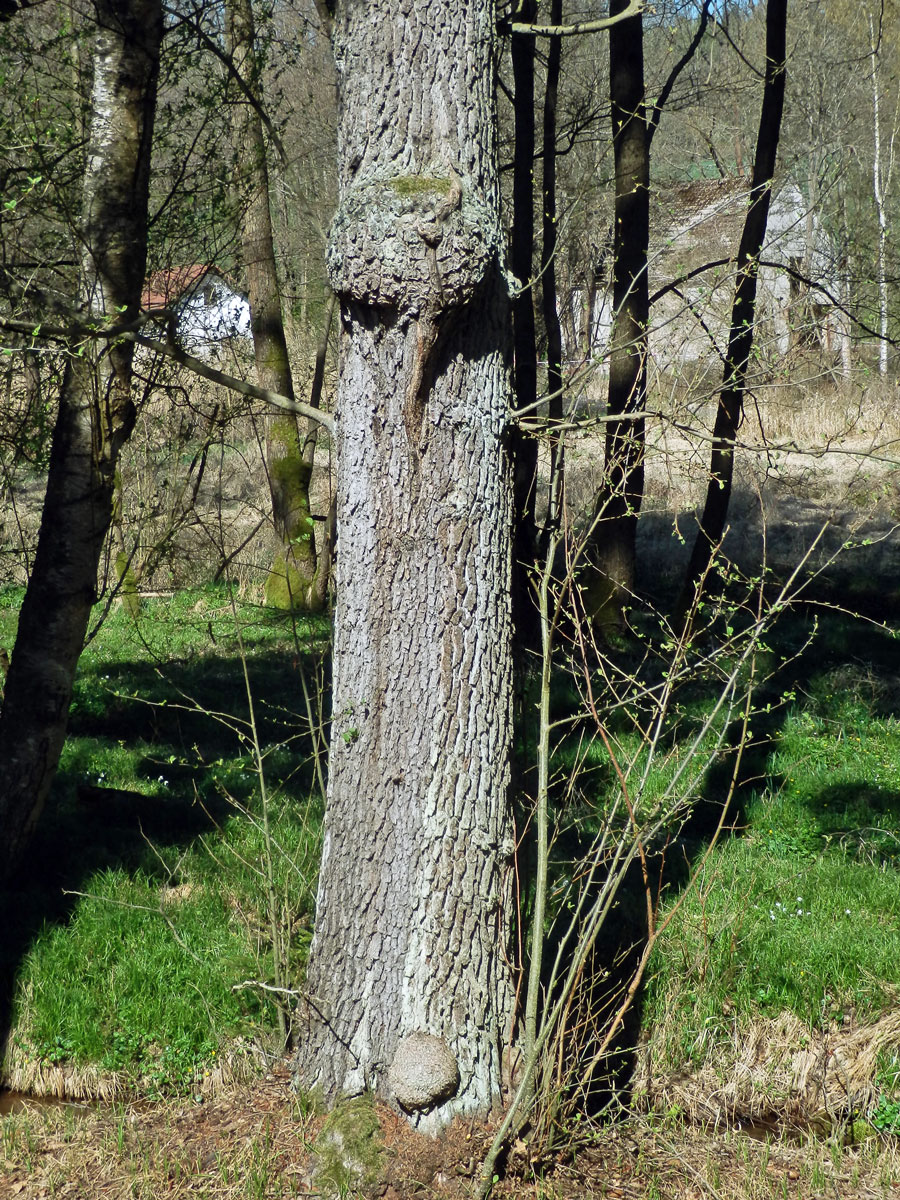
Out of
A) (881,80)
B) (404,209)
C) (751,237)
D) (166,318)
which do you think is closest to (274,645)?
(751,237)

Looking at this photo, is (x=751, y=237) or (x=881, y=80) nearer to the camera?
(x=751, y=237)

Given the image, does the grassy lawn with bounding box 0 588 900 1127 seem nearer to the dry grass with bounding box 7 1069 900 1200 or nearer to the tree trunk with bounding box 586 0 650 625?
the dry grass with bounding box 7 1069 900 1200

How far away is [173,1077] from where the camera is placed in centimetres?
411

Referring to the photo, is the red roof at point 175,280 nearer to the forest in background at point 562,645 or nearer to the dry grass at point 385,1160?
the forest in background at point 562,645

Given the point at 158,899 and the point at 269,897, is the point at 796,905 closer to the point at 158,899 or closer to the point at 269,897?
the point at 269,897

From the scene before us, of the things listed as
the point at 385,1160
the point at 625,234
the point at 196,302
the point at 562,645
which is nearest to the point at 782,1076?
the point at 385,1160

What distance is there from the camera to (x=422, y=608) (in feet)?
11.4

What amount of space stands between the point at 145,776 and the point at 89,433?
2.51 metres

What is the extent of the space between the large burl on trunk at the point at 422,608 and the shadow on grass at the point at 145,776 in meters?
0.48

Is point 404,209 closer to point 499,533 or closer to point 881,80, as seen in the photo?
point 499,533

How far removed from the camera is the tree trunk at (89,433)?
4.93m

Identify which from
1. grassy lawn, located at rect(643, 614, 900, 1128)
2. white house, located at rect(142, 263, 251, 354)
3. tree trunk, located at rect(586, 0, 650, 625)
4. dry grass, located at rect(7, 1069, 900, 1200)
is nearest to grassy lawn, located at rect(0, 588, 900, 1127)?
grassy lawn, located at rect(643, 614, 900, 1128)

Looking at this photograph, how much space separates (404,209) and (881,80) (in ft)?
95.8

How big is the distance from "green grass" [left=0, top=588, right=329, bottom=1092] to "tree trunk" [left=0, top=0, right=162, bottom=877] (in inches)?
20.8
